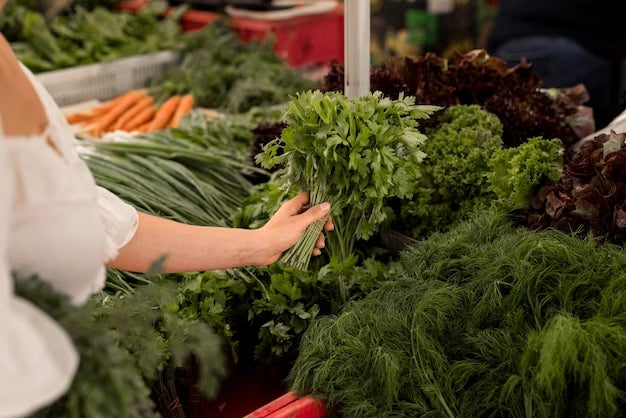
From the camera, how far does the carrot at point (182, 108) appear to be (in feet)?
10.4

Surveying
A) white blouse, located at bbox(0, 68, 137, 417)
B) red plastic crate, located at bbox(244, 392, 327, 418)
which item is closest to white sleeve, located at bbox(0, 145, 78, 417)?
white blouse, located at bbox(0, 68, 137, 417)

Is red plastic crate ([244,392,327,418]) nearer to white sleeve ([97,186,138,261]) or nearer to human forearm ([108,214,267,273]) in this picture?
human forearm ([108,214,267,273])

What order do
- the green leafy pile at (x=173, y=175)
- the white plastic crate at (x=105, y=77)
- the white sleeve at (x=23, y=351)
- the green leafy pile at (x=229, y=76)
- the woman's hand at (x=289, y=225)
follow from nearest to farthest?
the white sleeve at (x=23, y=351) < the woman's hand at (x=289, y=225) < the green leafy pile at (x=173, y=175) < the green leafy pile at (x=229, y=76) < the white plastic crate at (x=105, y=77)

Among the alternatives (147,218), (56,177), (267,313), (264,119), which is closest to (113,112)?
(264,119)

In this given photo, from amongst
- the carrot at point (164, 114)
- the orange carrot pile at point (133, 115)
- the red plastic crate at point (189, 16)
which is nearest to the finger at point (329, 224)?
the orange carrot pile at point (133, 115)

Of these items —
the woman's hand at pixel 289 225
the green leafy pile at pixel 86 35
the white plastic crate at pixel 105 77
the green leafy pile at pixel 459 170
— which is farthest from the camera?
the green leafy pile at pixel 86 35

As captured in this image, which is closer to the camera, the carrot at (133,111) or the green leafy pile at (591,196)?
the green leafy pile at (591,196)

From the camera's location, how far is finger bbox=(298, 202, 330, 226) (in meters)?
1.65

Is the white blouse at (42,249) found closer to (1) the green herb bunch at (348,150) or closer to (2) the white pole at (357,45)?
(1) the green herb bunch at (348,150)

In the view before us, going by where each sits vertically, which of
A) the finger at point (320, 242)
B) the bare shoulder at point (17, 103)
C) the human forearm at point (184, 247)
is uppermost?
the bare shoulder at point (17, 103)

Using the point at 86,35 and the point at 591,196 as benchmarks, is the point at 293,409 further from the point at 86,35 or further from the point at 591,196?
the point at 86,35

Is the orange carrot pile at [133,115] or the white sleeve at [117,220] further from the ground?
the white sleeve at [117,220]

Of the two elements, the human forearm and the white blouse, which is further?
the human forearm

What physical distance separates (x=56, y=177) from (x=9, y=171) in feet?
0.23
